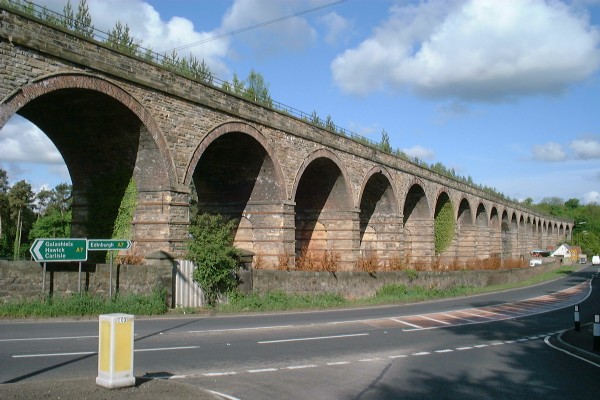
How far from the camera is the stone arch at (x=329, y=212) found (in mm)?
29844

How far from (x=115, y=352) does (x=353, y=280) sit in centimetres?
1865

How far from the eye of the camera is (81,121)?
1728 centimetres

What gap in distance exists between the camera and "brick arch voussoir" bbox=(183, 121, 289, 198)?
1888cm

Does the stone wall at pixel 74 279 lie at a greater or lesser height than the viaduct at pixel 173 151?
lesser

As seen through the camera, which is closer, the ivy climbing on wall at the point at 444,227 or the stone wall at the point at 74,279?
A: the stone wall at the point at 74,279

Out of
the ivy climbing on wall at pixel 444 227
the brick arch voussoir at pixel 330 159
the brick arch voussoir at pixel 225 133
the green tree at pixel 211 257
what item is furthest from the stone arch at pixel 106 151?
the ivy climbing on wall at pixel 444 227

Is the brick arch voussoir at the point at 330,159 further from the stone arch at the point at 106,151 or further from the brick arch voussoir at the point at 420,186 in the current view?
the brick arch voussoir at the point at 420,186

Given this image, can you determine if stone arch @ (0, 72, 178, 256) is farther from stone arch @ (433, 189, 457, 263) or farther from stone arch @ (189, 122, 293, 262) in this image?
stone arch @ (433, 189, 457, 263)

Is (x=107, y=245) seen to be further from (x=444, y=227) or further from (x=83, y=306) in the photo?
(x=444, y=227)

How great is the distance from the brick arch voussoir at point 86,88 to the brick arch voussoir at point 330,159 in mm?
7705

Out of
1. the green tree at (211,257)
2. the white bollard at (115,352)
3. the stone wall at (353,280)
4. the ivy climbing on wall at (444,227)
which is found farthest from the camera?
the ivy climbing on wall at (444,227)

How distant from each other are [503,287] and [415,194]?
942 centimetres

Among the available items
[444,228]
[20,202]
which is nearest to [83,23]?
[444,228]

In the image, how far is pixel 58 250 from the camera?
574 inches
